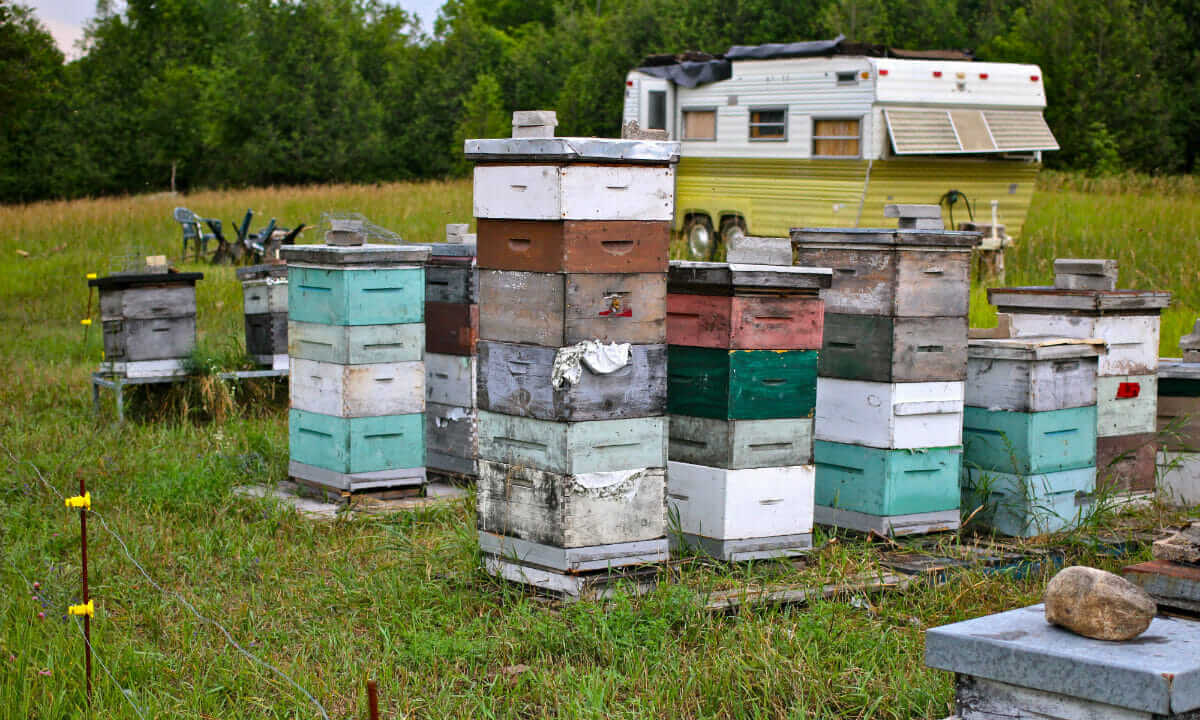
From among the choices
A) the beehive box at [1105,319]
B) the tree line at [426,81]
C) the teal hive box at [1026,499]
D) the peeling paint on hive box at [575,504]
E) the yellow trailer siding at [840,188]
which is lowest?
the teal hive box at [1026,499]

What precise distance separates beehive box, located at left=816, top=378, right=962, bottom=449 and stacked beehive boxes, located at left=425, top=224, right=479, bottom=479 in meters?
2.26

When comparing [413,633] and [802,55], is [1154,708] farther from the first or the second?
[802,55]

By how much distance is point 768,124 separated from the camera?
16172 mm

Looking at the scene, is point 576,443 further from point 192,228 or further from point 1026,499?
point 192,228

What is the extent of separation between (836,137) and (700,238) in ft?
9.84

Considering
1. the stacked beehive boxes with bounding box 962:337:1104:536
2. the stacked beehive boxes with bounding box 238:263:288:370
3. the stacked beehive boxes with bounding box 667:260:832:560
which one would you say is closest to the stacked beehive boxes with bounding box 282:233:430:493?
the stacked beehive boxes with bounding box 667:260:832:560

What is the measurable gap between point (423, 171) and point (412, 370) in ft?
128

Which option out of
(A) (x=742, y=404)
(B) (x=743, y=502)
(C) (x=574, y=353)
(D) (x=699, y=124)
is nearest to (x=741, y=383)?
(A) (x=742, y=404)

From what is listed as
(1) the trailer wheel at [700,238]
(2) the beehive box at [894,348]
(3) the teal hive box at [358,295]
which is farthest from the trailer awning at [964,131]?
(2) the beehive box at [894,348]

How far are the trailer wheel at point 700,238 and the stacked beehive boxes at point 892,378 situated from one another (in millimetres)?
11525

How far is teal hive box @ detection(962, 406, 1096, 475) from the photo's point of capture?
5988mm

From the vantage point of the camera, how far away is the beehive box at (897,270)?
5.76 meters

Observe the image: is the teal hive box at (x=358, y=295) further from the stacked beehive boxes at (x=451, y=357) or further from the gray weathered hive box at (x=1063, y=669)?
the gray weathered hive box at (x=1063, y=669)

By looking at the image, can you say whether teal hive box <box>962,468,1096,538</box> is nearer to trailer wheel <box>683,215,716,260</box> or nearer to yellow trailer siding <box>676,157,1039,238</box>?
yellow trailer siding <box>676,157,1039,238</box>
